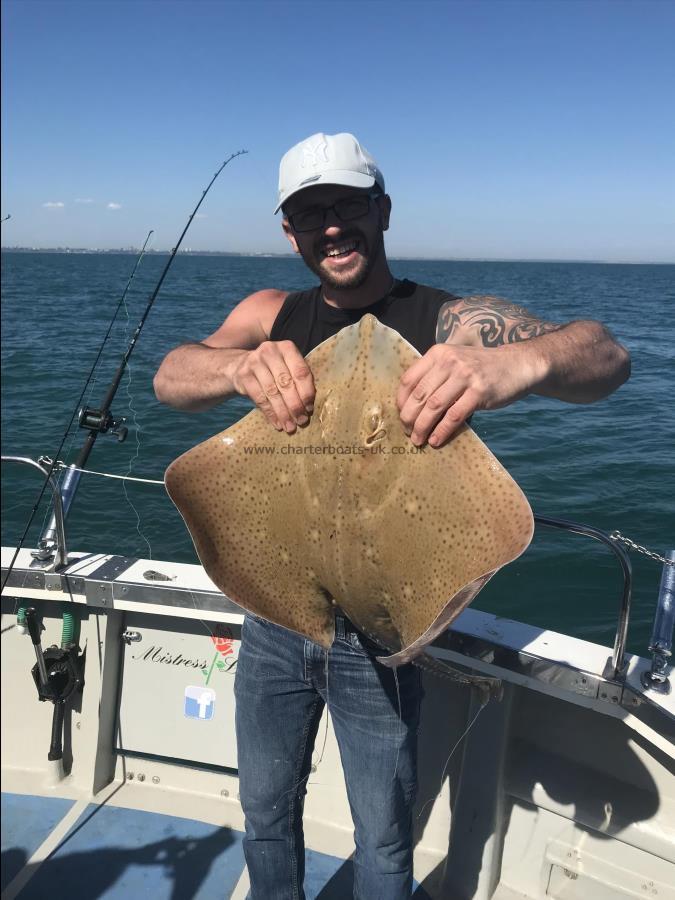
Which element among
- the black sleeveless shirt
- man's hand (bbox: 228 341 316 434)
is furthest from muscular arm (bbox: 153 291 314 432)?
the black sleeveless shirt

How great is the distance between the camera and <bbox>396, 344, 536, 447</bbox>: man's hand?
163 cm

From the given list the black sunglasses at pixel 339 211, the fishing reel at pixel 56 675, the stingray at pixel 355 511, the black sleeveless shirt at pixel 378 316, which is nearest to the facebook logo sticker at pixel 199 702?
the fishing reel at pixel 56 675

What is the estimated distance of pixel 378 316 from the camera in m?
2.30

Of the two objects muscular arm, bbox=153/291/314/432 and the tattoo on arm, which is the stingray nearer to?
muscular arm, bbox=153/291/314/432

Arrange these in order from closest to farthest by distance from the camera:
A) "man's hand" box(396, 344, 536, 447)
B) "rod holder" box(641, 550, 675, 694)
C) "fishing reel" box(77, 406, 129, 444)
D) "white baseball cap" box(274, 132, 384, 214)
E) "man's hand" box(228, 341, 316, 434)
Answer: "man's hand" box(396, 344, 536, 447) < "man's hand" box(228, 341, 316, 434) < "white baseball cap" box(274, 132, 384, 214) < "rod holder" box(641, 550, 675, 694) < "fishing reel" box(77, 406, 129, 444)

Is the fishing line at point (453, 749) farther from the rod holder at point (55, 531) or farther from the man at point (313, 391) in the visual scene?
the rod holder at point (55, 531)

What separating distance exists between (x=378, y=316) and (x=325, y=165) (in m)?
0.54

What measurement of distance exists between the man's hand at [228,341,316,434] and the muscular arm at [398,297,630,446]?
292mm

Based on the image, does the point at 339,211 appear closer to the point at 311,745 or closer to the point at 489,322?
the point at 489,322

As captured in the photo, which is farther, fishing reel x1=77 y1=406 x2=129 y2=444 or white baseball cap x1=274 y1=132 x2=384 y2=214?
fishing reel x1=77 y1=406 x2=129 y2=444

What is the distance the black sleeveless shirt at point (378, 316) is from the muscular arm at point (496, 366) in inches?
2.4

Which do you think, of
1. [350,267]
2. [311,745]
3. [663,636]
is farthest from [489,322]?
[311,745]

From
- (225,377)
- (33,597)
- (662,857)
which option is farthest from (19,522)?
(662,857)

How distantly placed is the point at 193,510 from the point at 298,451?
411 millimetres
